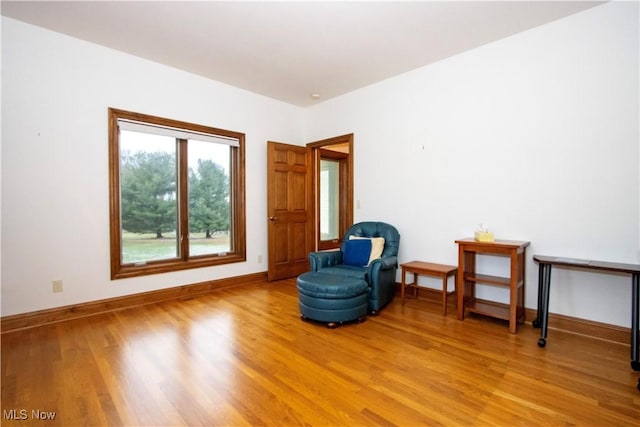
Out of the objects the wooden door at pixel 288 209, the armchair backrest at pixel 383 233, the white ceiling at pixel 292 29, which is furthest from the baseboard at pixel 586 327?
the wooden door at pixel 288 209

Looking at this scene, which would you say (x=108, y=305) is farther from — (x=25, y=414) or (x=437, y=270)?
(x=437, y=270)

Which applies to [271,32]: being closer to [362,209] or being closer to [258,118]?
[258,118]

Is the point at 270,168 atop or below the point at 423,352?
atop

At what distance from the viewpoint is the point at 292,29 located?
9.44 feet

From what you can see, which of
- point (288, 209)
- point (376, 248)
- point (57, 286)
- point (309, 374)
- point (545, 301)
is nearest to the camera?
point (309, 374)

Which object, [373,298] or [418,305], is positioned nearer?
[373,298]

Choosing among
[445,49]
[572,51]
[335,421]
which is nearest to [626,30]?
[572,51]

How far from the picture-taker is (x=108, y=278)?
10.8 feet

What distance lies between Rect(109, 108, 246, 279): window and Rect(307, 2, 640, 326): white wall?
2.26 m

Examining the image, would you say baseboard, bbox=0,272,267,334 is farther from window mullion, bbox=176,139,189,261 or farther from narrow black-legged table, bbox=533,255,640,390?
narrow black-legged table, bbox=533,255,640,390

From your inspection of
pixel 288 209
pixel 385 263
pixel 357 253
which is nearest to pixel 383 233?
pixel 357 253

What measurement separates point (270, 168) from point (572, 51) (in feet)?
11.7

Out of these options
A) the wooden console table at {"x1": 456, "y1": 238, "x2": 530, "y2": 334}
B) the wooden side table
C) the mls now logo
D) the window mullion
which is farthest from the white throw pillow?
the mls now logo

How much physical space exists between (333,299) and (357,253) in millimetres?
840
